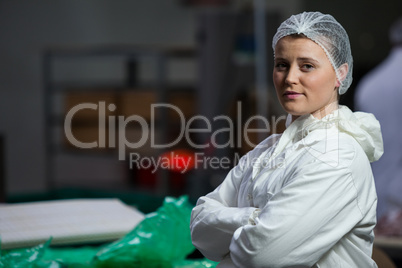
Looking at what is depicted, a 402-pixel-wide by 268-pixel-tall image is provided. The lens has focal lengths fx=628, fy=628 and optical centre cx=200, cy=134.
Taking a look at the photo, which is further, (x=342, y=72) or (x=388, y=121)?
(x=388, y=121)

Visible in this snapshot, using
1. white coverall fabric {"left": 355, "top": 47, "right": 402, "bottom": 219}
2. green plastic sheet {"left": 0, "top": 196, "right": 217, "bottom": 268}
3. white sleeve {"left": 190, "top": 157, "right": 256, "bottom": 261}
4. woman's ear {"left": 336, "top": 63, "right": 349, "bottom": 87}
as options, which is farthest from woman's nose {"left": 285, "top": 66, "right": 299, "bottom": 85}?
white coverall fabric {"left": 355, "top": 47, "right": 402, "bottom": 219}

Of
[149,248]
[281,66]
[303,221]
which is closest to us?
[303,221]

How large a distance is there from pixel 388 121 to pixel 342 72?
2462mm

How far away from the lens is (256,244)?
4.01ft

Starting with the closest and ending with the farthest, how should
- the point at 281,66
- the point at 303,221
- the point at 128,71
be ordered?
the point at 303,221 < the point at 281,66 < the point at 128,71

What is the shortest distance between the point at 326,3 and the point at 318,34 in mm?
2810

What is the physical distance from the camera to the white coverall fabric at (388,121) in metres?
3.65

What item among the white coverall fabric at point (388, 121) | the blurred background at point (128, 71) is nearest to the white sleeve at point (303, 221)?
the blurred background at point (128, 71)

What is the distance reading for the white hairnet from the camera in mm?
1295

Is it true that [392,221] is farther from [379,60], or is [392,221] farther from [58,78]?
[58,78]

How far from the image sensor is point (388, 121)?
12.1 feet

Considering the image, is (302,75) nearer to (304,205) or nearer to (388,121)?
(304,205)

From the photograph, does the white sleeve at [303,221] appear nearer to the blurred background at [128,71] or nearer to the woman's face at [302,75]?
the woman's face at [302,75]

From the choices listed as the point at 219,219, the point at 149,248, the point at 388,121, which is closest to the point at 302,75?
the point at 219,219
